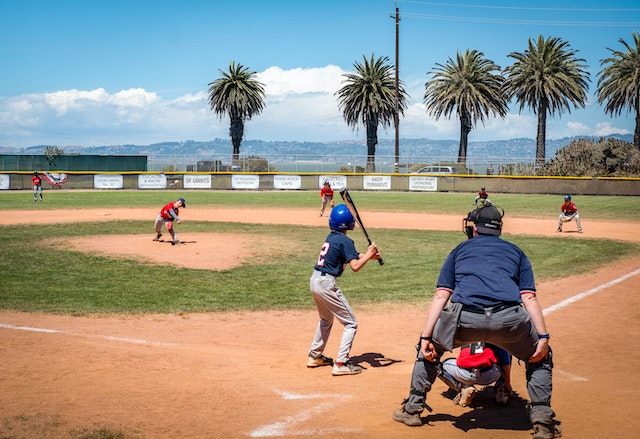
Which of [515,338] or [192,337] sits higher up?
[515,338]

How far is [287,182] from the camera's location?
58.8 metres

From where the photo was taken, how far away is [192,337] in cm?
1036

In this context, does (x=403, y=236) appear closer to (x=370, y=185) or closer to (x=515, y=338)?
(x=515, y=338)

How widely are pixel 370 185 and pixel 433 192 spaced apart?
5.50 metres

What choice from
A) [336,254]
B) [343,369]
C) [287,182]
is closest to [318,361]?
[343,369]

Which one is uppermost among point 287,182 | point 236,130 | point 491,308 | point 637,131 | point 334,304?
point 236,130

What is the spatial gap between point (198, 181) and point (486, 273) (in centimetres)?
5445

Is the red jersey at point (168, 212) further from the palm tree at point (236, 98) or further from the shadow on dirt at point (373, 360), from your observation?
the palm tree at point (236, 98)

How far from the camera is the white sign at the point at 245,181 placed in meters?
58.6

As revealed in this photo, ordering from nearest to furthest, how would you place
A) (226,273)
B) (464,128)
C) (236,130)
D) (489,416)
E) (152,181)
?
(489,416), (226,273), (152,181), (464,128), (236,130)

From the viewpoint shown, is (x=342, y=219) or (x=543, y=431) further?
(x=342, y=219)

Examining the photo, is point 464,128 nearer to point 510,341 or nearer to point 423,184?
point 423,184

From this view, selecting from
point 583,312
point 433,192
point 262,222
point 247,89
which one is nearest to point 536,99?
point 433,192

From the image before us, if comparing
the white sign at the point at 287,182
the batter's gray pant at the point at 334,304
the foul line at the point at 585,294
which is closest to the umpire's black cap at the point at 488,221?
the batter's gray pant at the point at 334,304
